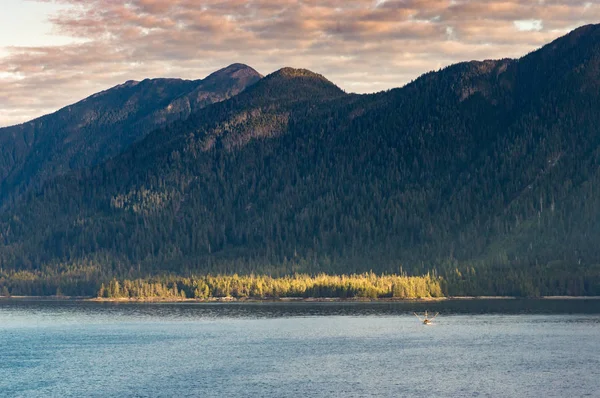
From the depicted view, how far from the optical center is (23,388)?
187500 millimetres

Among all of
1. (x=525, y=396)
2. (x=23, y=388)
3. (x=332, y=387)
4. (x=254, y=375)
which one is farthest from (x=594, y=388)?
(x=23, y=388)

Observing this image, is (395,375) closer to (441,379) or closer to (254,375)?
(441,379)

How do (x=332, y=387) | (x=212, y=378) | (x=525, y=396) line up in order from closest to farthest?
(x=525, y=396) → (x=332, y=387) → (x=212, y=378)

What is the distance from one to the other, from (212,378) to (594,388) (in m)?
63.9

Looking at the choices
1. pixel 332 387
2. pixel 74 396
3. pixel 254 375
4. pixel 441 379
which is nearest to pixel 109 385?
pixel 74 396

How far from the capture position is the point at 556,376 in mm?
191625

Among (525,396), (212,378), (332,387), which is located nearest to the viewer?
(525,396)

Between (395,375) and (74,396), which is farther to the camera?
(395,375)

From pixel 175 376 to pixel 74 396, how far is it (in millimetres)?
26330

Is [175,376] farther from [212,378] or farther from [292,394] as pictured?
[292,394]

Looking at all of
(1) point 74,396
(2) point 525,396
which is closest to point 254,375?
(1) point 74,396

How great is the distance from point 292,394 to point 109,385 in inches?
1360

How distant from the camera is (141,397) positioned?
174750 mm

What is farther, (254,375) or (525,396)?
(254,375)
